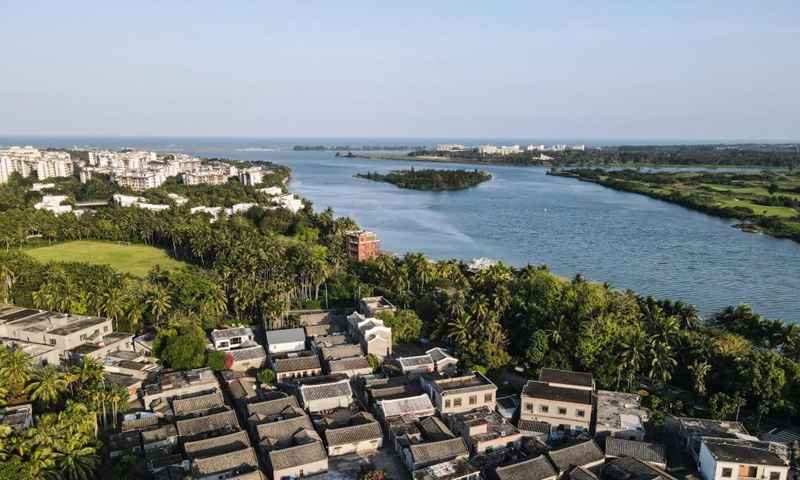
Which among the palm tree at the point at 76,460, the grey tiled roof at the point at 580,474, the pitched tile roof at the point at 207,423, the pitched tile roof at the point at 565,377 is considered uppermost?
the pitched tile roof at the point at 565,377

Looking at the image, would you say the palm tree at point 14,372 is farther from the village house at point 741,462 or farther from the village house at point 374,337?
the village house at point 741,462

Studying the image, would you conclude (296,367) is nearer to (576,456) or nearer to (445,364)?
(445,364)

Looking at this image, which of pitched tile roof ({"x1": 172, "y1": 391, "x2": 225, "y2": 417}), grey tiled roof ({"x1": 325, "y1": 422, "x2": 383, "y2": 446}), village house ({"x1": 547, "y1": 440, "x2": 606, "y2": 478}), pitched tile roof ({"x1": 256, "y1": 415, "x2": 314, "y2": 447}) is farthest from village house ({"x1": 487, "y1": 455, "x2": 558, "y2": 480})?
pitched tile roof ({"x1": 172, "y1": 391, "x2": 225, "y2": 417})

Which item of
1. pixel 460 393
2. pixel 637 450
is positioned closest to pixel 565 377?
pixel 637 450

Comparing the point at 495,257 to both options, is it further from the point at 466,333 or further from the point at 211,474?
the point at 211,474

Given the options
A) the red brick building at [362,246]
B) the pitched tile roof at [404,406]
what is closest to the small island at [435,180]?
the red brick building at [362,246]

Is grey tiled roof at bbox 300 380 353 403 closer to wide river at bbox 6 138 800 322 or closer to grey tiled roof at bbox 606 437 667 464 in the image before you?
grey tiled roof at bbox 606 437 667 464
